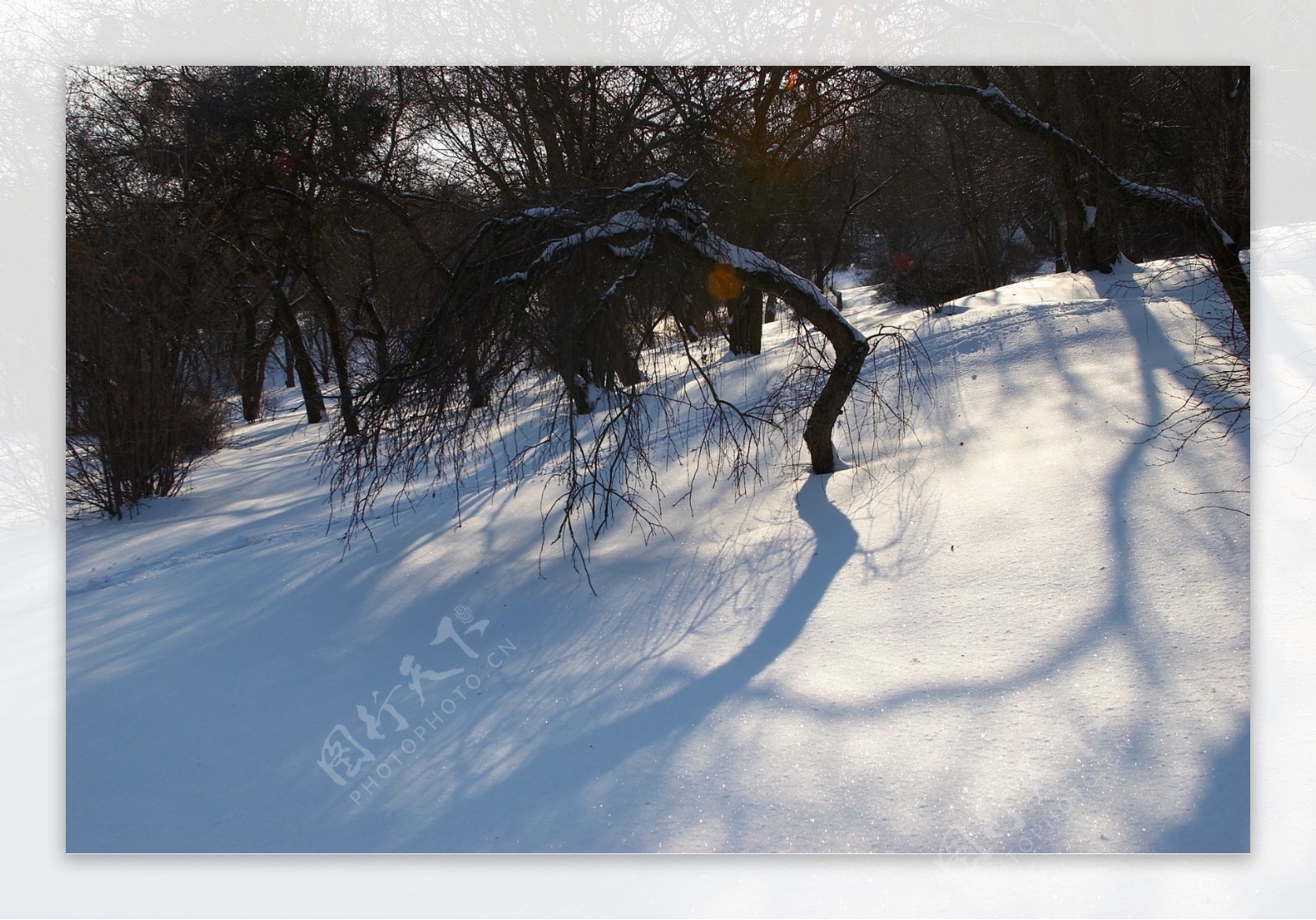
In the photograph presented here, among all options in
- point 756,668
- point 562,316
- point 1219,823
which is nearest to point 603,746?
point 756,668

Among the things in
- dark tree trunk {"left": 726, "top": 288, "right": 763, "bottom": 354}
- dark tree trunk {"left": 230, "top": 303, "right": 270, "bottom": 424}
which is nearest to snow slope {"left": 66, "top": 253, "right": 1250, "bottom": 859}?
dark tree trunk {"left": 726, "top": 288, "right": 763, "bottom": 354}

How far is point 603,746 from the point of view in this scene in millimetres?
2811

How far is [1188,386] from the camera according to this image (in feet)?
15.7

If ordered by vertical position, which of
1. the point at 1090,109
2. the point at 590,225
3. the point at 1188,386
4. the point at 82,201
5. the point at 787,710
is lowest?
the point at 787,710

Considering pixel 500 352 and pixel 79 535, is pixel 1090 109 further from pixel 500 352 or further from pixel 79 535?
pixel 79 535

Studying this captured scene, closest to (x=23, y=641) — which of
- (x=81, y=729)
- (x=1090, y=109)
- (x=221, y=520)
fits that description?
(x=81, y=729)

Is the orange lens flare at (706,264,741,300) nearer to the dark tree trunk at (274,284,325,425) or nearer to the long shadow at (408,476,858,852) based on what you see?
the long shadow at (408,476,858,852)

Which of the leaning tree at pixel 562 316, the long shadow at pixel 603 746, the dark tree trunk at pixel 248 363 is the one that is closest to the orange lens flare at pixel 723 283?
the leaning tree at pixel 562 316

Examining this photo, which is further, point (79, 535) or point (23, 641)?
point (79, 535)

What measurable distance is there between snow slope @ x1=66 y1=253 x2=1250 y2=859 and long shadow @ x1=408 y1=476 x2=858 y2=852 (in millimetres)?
11

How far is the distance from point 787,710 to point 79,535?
259 inches

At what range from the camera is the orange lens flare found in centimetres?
447

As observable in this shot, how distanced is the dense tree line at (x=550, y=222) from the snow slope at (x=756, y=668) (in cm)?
65

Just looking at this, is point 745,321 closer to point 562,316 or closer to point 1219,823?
point 562,316
